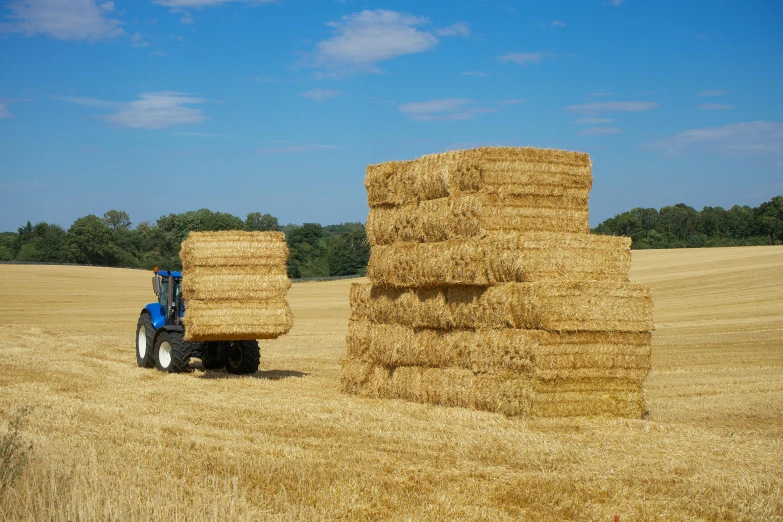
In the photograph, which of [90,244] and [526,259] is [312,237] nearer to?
[90,244]

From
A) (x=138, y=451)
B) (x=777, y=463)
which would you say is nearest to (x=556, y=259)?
(x=777, y=463)

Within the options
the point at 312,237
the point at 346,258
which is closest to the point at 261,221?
the point at 312,237

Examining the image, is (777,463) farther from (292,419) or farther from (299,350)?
(299,350)

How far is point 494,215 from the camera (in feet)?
38.1

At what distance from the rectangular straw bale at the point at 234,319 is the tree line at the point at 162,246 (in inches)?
2038

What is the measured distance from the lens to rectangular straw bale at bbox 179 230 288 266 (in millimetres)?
15883

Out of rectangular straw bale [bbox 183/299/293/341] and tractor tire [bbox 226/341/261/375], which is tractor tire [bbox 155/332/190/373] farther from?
rectangular straw bale [bbox 183/299/293/341]

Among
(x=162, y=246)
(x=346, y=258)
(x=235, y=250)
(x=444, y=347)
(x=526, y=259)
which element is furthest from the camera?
(x=162, y=246)

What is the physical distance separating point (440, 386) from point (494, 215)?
254cm

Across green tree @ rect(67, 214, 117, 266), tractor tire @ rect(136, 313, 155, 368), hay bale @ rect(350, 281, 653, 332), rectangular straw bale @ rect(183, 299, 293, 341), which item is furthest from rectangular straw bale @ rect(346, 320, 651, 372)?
green tree @ rect(67, 214, 117, 266)

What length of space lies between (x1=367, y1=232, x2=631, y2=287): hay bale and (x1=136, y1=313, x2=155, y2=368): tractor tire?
827 centimetres

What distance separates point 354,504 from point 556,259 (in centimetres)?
537

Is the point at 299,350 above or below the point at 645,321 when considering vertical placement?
below

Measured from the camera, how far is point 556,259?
11.3 metres
